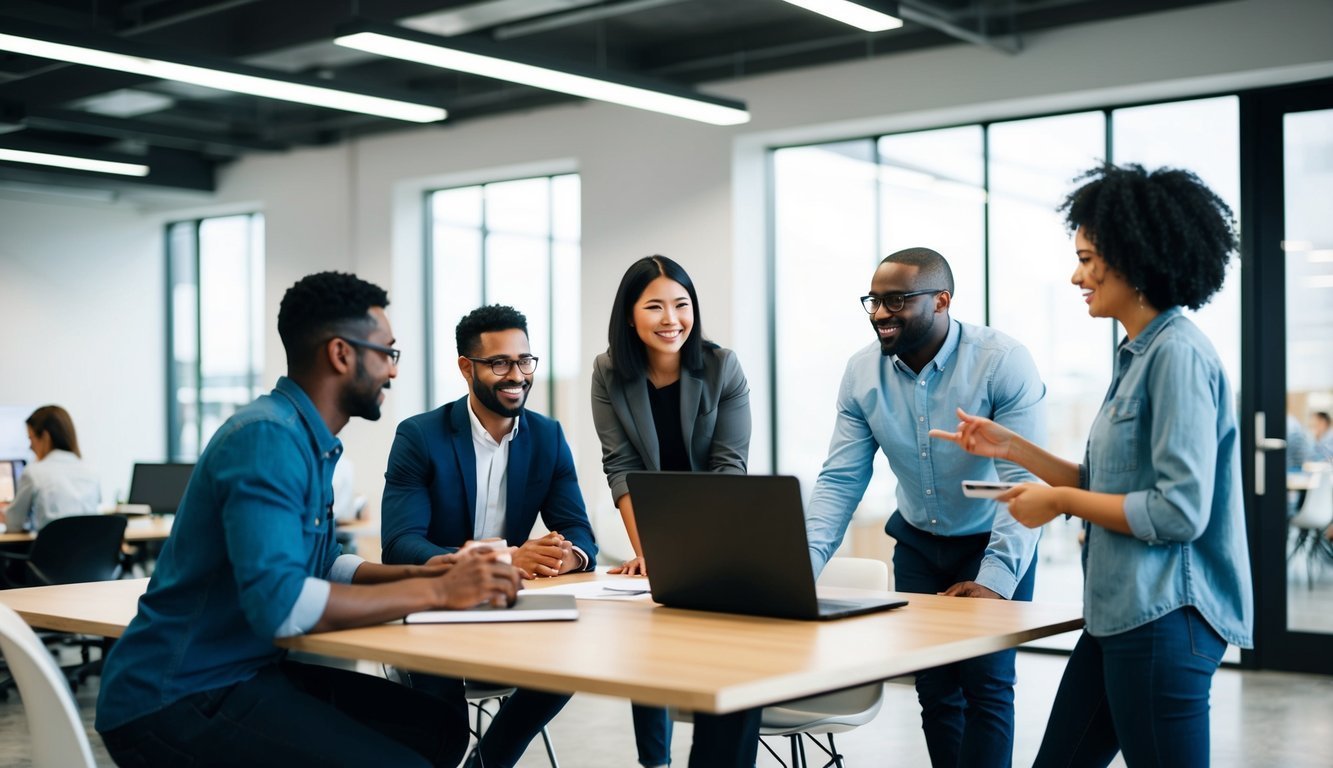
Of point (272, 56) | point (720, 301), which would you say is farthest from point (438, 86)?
point (720, 301)

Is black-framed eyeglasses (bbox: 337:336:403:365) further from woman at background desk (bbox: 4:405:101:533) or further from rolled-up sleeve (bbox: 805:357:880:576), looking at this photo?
woman at background desk (bbox: 4:405:101:533)

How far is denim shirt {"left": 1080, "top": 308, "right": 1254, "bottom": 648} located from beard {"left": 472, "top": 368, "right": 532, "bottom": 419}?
1511mm

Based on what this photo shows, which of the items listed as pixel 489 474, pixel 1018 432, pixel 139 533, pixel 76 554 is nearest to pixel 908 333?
pixel 1018 432

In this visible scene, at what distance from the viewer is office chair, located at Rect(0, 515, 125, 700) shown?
6141 mm

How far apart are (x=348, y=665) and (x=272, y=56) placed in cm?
407

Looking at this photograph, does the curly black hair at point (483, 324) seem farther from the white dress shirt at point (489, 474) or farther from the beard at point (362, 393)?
the beard at point (362, 393)

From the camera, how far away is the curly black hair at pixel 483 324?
3.25 meters

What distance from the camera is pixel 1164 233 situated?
208 cm

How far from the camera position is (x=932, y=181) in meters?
7.23

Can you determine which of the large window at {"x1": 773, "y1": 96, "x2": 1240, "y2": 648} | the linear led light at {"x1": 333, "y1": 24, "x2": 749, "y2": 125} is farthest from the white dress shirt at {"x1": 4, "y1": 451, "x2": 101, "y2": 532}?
the large window at {"x1": 773, "y1": 96, "x2": 1240, "y2": 648}

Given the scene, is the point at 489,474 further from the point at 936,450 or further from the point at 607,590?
the point at 936,450

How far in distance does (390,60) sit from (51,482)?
10.7ft

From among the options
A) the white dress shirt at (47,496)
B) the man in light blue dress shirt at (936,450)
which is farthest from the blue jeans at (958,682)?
the white dress shirt at (47,496)

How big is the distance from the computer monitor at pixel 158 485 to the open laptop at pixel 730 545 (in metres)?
5.85
